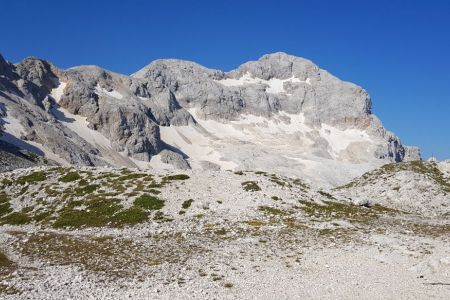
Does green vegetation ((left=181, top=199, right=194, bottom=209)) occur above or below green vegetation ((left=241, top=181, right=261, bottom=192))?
below

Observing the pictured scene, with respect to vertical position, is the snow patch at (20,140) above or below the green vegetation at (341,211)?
below

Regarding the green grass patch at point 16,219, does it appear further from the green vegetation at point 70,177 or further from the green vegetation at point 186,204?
the green vegetation at point 186,204

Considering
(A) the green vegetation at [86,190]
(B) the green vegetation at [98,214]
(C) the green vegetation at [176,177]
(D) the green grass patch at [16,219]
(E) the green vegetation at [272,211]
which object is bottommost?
(D) the green grass patch at [16,219]

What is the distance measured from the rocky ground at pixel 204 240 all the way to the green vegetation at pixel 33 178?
0.20 m

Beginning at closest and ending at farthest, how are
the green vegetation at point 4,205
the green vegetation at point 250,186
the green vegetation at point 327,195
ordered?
the green vegetation at point 4,205, the green vegetation at point 250,186, the green vegetation at point 327,195

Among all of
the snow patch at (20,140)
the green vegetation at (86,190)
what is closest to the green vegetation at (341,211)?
the green vegetation at (86,190)

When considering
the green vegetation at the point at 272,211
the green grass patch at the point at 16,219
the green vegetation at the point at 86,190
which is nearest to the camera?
the green vegetation at the point at 272,211

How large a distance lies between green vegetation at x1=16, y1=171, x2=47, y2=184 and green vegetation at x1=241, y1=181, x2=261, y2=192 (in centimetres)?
2750

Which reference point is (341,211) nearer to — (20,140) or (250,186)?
Result: (250,186)

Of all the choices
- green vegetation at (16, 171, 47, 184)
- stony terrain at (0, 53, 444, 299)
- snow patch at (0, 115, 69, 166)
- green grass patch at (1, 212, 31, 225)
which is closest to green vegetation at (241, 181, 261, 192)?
stony terrain at (0, 53, 444, 299)

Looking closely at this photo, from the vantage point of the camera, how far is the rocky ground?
2253 cm

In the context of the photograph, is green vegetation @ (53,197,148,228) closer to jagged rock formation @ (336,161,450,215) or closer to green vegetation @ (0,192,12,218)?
green vegetation @ (0,192,12,218)

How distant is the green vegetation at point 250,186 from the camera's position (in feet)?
168

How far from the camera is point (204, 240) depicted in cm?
3391
